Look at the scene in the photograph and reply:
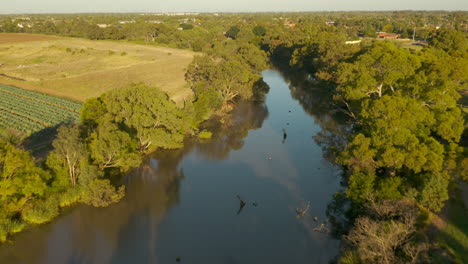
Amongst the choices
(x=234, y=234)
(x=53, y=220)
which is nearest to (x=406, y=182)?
(x=234, y=234)

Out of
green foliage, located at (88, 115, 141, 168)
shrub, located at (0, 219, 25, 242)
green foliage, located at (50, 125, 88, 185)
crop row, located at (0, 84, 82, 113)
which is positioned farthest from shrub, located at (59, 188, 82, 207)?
crop row, located at (0, 84, 82, 113)

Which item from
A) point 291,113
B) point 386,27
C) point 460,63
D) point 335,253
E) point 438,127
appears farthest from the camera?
point 386,27

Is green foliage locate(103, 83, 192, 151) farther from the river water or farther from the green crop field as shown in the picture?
the green crop field

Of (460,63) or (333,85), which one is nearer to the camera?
(460,63)

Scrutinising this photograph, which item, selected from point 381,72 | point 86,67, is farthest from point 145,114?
point 86,67

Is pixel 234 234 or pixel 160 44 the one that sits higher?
pixel 160 44

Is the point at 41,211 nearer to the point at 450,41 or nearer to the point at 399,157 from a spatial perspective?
the point at 399,157

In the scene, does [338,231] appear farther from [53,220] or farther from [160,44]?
[160,44]

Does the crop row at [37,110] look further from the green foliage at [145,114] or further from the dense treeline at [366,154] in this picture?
the green foliage at [145,114]
